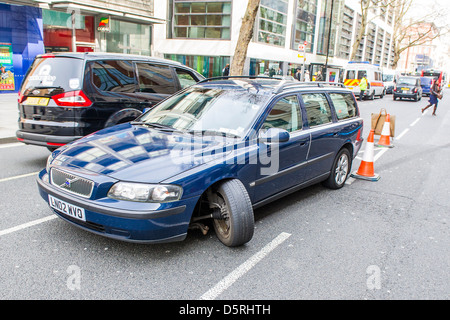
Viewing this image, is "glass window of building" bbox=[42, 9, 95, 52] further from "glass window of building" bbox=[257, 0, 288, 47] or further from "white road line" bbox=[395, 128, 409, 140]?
"white road line" bbox=[395, 128, 409, 140]

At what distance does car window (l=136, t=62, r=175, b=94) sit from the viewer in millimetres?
6750

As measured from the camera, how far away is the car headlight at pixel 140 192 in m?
3.06

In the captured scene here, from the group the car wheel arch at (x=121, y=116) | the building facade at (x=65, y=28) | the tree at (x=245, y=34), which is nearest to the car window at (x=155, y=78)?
the car wheel arch at (x=121, y=116)

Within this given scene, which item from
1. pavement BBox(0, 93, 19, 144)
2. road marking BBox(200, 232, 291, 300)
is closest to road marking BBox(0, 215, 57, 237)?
road marking BBox(200, 232, 291, 300)

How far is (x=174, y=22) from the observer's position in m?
30.2

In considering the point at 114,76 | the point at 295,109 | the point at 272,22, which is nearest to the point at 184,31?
the point at 272,22

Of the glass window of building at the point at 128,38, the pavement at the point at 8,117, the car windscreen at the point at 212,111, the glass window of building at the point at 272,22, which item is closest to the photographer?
the car windscreen at the point at 212,111

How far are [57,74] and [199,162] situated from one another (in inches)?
146

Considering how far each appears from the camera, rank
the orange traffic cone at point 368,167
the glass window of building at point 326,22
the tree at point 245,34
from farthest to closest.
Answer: the glass window of building at point 326,22 → the tree at point 245,34 → the orange traffic cone at point 368,167

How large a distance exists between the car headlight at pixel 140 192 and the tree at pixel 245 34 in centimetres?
1114

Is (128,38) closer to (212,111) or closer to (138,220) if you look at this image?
(212,111)

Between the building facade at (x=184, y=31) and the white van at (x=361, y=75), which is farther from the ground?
the building facade at (x=184, y=31)

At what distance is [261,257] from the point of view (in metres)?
3.51

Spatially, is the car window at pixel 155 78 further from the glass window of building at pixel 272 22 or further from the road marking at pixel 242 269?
the glass window of building at pixel 272 22
